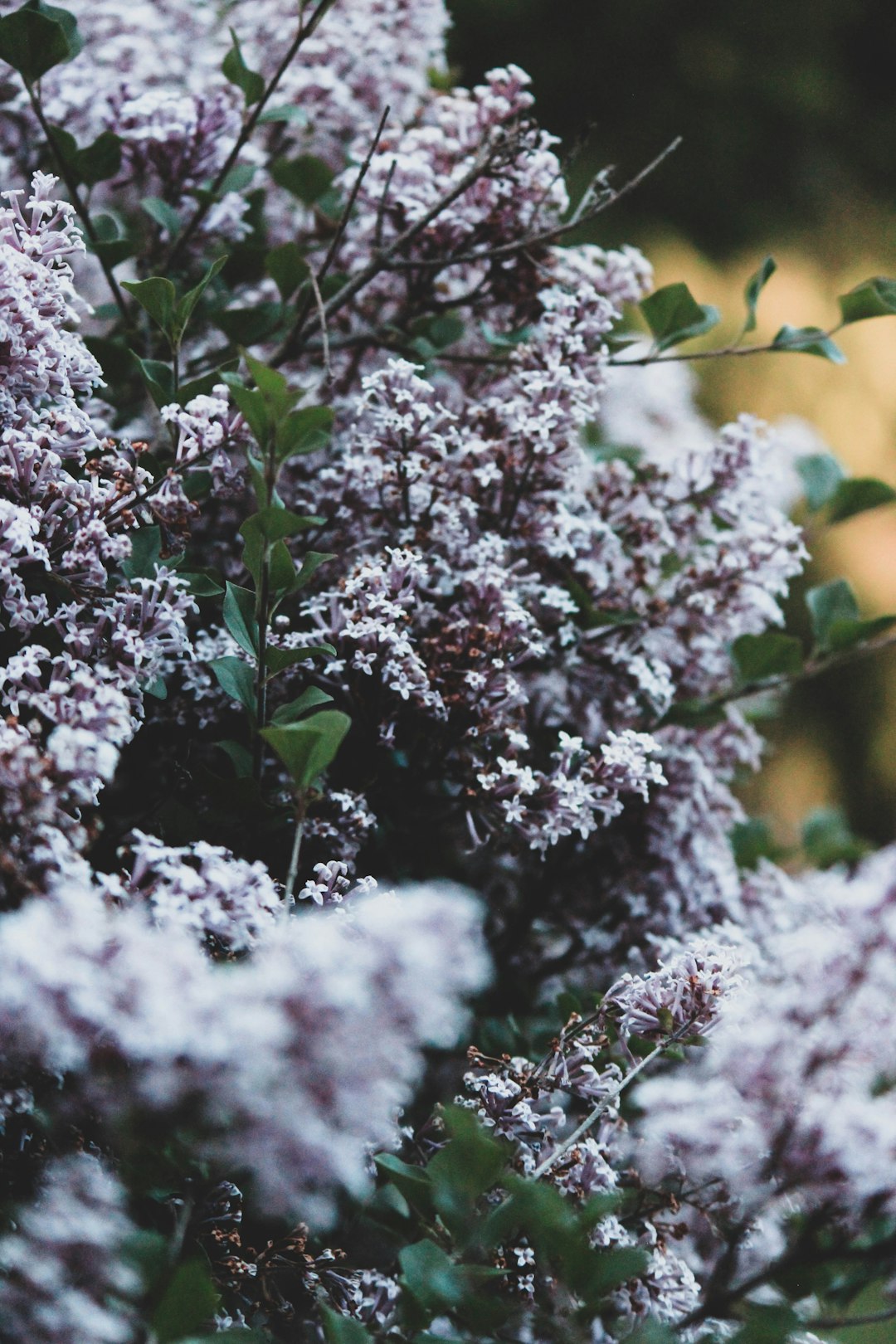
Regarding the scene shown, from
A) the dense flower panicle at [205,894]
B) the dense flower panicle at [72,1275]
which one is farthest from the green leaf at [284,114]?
the dense flower panicle at [72,1275]

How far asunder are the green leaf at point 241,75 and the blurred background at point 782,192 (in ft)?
5.45

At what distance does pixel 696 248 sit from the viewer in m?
2.74

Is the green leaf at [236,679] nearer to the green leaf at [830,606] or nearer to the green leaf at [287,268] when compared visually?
the green leaf at [287,268]

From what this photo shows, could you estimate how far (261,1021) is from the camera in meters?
0.28

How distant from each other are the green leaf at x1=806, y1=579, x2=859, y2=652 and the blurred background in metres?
1.51

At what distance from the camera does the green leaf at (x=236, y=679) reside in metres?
0.48

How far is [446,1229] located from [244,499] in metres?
0.38

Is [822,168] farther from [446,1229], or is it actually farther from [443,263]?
[446,1229]

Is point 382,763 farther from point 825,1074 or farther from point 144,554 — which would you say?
point 825,1074

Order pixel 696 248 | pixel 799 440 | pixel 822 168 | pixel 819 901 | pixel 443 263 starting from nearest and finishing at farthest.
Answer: pixel 819 901, pixel 443 263, pixel 799 440, pixel 696 248, pixel 822 168

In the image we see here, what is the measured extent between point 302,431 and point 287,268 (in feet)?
0.85

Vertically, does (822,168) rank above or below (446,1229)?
above

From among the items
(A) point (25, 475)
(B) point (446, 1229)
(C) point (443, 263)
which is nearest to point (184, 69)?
(C) point (443, 263)

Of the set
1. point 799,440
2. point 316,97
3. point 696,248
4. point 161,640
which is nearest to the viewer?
point 161,640
